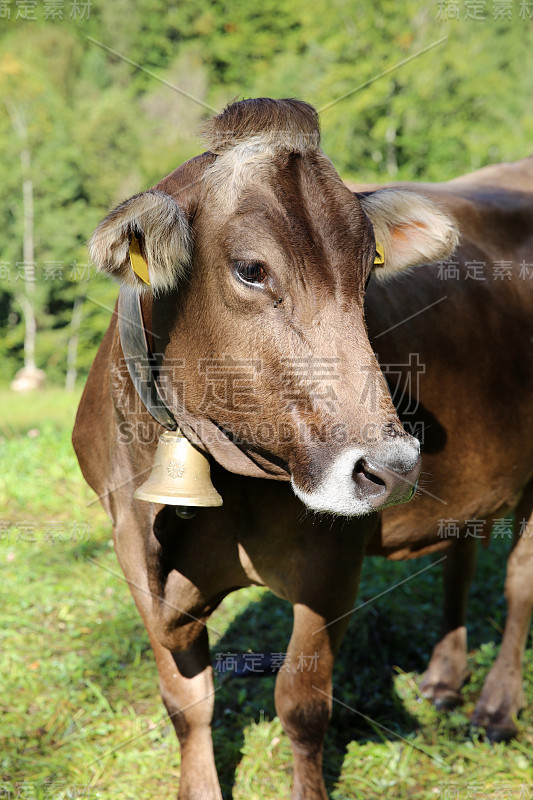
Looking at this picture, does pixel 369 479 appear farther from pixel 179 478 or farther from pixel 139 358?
pixel 139 358

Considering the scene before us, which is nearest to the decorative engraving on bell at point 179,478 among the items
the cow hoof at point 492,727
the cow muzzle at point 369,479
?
the cow muzzle at point 369,479

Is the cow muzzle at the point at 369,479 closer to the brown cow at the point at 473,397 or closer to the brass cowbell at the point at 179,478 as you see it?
the brass cowbell at the point at 179,478

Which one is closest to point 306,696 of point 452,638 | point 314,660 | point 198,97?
point 314,660

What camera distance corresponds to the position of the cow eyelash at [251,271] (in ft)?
5.81

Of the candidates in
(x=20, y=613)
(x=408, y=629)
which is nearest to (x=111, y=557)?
(x=20, y=613)

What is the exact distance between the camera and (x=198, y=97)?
314 centimetres

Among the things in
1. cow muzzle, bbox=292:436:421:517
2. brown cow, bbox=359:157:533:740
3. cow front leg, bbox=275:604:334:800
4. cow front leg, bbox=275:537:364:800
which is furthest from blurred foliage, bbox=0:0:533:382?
cow front leg, bbox=275:604:334:800

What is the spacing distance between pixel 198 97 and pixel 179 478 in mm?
1828

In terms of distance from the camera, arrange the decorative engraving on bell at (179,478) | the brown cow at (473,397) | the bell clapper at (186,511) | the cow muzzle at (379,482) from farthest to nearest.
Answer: the brown cow at (473,397) < the bell clapper at (186,511) < the decorative engraving on bell at (179,478) < the cow muzzle at (379,482)

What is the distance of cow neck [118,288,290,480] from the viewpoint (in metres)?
2.04

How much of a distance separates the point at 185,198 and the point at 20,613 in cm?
282

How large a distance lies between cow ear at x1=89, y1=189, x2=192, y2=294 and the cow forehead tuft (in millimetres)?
235

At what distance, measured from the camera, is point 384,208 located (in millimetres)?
2213

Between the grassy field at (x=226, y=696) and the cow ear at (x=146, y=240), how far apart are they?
6.48 ft
